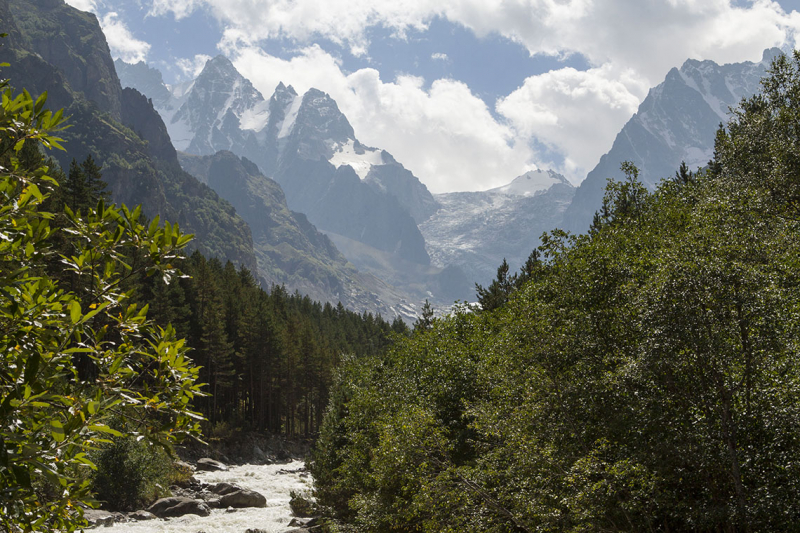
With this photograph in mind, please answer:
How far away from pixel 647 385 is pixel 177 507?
104 feet

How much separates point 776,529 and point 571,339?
7739 millimetres

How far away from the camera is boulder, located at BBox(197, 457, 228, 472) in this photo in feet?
Answer: 176

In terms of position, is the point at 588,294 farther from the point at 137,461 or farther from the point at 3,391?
the point at 137,461

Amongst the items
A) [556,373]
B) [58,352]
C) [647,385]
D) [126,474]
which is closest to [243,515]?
[126,474]

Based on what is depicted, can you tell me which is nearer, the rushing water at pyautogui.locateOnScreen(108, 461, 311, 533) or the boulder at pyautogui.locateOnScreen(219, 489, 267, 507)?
the rushing water at pyautogui.locateOnScreen(108, 461, 311, 533)

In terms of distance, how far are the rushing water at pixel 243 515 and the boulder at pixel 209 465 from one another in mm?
1319

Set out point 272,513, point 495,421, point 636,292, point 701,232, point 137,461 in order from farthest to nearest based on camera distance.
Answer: point 272,513 → point 137,461 → point 495,421 → point 636,292 → point 701,232

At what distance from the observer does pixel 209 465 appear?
54.6 meters

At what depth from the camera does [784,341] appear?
494 inches

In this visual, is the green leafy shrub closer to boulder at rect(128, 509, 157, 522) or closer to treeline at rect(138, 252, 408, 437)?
boulder at rect(128, 509, 157, 522)

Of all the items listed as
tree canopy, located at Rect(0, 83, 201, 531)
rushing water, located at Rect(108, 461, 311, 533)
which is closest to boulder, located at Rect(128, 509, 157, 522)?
rushing water, located at Rect(108, 461, 311, 533)

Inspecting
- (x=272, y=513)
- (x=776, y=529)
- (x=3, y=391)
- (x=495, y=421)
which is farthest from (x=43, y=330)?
(x=272, y=513)

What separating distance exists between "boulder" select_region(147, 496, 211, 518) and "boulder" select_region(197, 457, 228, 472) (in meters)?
18.4

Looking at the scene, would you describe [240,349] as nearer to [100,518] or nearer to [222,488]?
[222,488]
